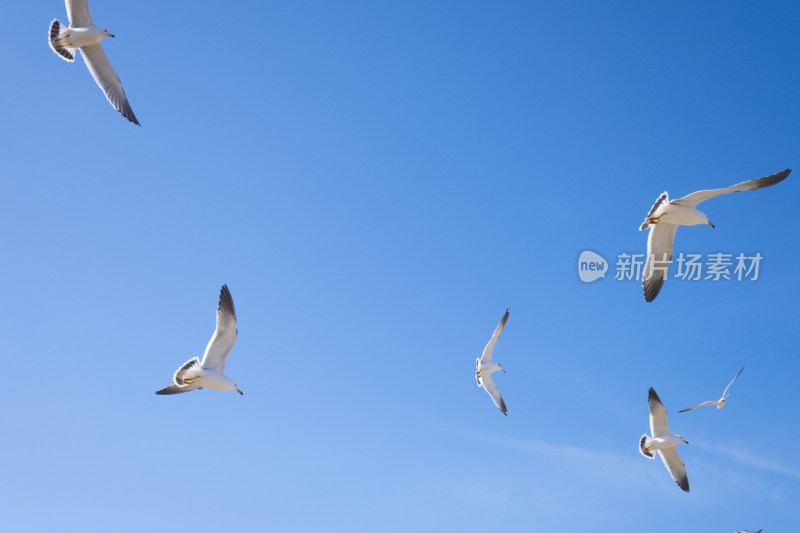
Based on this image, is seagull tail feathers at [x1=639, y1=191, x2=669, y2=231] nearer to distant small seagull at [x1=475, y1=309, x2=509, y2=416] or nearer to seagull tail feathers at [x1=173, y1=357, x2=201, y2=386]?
distant small seagull at [x1=475, y1=309, x2=509, y2=416]

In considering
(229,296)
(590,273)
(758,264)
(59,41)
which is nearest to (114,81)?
(59,41)

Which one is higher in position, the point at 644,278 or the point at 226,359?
the point at 644,278

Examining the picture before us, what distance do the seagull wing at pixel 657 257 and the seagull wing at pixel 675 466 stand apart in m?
6.01

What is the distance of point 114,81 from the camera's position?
1689 centimetres

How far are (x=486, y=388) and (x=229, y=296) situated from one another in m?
10.7

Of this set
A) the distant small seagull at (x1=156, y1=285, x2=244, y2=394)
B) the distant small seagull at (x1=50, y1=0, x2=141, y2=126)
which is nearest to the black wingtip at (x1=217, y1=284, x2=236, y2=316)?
the distant small seagull at (x1=156, y1=285, x2=244, y2=394)

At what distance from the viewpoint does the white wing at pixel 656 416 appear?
19.5 meters

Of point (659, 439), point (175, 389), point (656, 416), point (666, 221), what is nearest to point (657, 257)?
point (666, 221)

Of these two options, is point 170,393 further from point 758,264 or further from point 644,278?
point 758,264

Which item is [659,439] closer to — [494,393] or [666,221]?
[494,393]

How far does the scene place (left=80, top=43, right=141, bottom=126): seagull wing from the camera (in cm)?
1667

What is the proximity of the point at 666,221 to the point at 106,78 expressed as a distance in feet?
41.2

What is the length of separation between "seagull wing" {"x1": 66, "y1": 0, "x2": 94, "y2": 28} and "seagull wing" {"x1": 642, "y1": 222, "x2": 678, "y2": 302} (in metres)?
13.0

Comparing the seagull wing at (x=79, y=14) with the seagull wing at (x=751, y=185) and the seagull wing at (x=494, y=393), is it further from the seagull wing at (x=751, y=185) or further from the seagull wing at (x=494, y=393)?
the seagull wing at (x=494, y=393)
